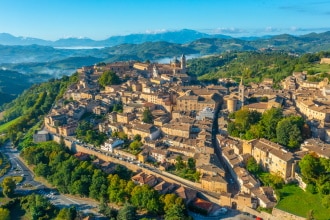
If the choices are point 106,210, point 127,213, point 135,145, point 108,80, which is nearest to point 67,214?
point 106,210

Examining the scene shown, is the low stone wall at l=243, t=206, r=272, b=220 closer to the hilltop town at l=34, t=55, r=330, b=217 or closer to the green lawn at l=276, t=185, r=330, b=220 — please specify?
the hilltop town at l=34, t=55, r=330, b=217

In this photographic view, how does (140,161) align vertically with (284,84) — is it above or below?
below

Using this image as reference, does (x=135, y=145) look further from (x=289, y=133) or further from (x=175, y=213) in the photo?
(x=289, y=133)

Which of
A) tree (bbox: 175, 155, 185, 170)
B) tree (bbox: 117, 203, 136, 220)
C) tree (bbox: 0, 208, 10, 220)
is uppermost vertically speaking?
tree (bbox: 175, 155, 185, 170)

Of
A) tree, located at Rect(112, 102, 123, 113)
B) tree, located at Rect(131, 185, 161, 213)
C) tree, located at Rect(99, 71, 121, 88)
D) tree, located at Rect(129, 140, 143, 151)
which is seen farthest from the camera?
tree, located at Rect(99, 71, 121, 88)

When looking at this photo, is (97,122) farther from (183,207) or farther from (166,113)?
(183,207)

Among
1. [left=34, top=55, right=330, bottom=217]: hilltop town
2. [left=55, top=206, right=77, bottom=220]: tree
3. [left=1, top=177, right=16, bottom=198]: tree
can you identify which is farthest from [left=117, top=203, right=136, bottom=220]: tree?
[left=1, top=177, right=16, bottom=198]: tree

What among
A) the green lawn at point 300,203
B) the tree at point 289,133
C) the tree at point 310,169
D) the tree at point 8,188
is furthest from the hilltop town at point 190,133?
the tree at point 8,188

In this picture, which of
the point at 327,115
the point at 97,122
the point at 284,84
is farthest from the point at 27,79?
the point at 327,115
